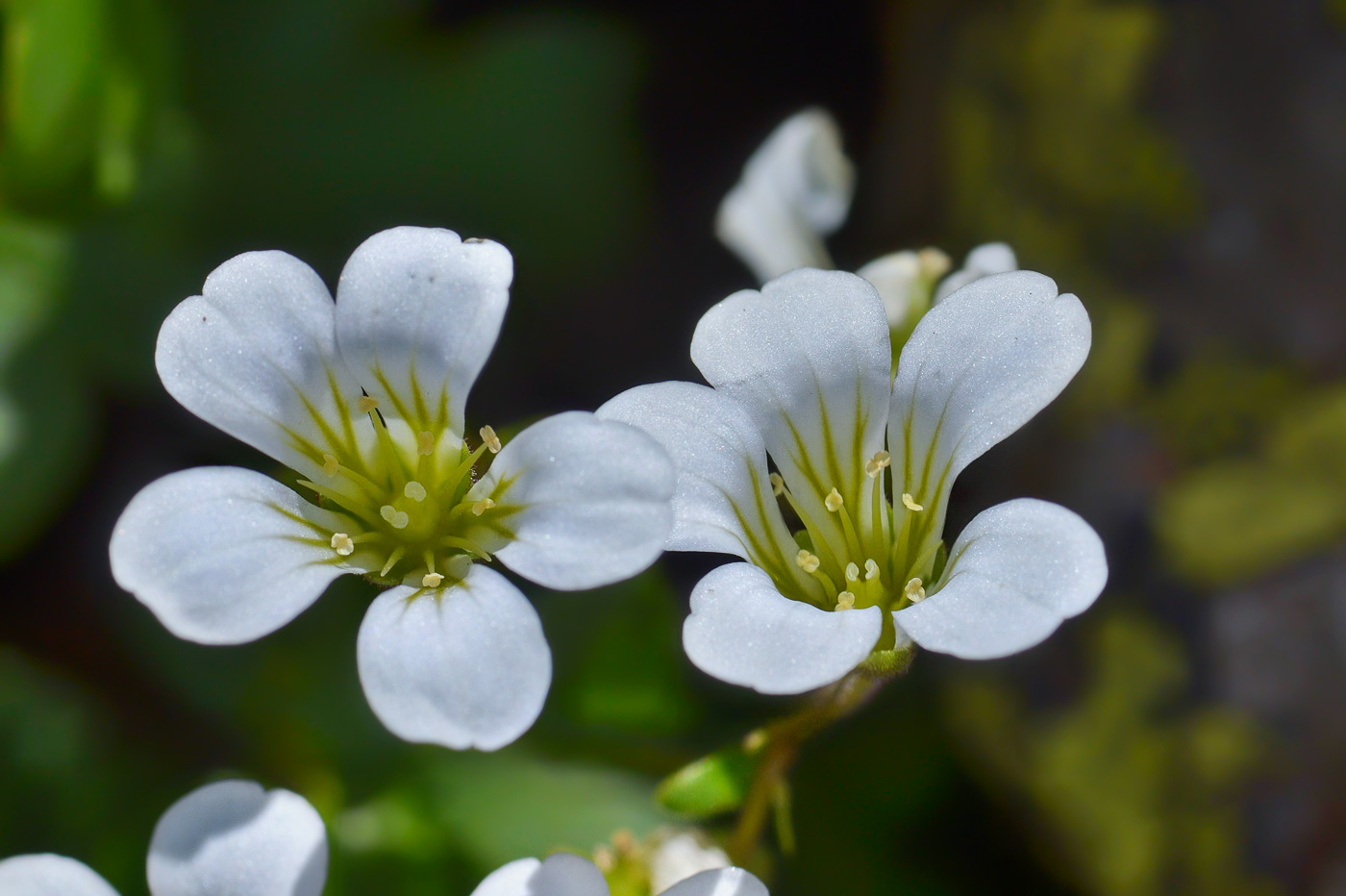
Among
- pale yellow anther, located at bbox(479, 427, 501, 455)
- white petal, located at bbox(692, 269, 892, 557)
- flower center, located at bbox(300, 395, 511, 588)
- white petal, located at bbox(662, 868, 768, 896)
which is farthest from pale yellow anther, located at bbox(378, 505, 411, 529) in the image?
white petal, located at bbox(662, 868, 768, 896)

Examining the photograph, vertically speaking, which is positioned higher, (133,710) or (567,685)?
(567,685)

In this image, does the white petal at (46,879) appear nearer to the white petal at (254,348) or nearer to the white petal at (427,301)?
the white petal at (254,348)

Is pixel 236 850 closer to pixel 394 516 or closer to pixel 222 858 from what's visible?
pixel 222 858

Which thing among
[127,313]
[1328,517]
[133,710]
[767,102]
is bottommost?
[133,710]

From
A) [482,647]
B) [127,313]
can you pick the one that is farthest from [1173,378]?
[127,313]

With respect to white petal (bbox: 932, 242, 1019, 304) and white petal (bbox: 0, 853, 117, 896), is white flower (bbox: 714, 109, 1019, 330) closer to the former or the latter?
white petal (bbox: 932, 242, 1019, 304)

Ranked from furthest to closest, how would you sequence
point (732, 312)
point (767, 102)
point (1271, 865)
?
point (767, 102)
point (1271, 865)
point (732, 312)

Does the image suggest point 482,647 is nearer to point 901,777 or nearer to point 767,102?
point 901,777
